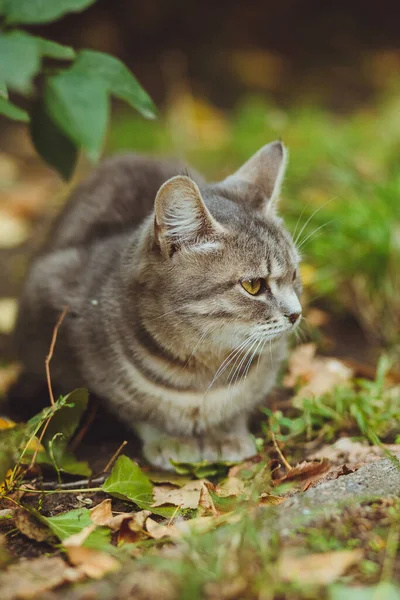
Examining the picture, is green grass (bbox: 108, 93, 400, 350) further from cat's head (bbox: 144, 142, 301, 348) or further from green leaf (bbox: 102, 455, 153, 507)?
green leaf (bbox: 102, 455, 153, 507)

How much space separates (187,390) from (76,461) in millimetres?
377

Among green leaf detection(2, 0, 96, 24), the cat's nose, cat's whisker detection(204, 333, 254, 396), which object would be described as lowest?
cat's whisker detection(204, 333, 254, 396)

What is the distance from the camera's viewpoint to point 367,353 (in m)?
2.85

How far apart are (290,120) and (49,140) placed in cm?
324

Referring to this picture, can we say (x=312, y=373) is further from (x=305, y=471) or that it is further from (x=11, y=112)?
(x=11, y=112)

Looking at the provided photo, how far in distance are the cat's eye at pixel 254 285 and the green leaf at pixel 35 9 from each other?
802 millimetres

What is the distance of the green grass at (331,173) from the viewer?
2875mm

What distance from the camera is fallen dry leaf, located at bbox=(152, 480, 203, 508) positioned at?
1820 millimetres

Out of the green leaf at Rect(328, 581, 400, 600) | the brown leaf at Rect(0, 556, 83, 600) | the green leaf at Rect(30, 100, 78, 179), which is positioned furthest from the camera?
the green leaf at Rect(30, 100, 78, 179)

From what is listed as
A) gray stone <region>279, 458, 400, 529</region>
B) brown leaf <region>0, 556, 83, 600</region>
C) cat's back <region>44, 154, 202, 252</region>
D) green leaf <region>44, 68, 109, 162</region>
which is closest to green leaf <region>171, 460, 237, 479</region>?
gray stone <region>279, 458, 400, 529</region>

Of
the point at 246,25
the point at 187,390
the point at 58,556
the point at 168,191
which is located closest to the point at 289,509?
the point at 58,556

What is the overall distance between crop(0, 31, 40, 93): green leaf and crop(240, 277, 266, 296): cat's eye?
814 mm

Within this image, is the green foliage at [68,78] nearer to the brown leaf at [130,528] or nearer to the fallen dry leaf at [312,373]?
the brown leaf at [130,528]

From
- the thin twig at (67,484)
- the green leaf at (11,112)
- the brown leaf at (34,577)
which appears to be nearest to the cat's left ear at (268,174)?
the green leaf at (11,112)
